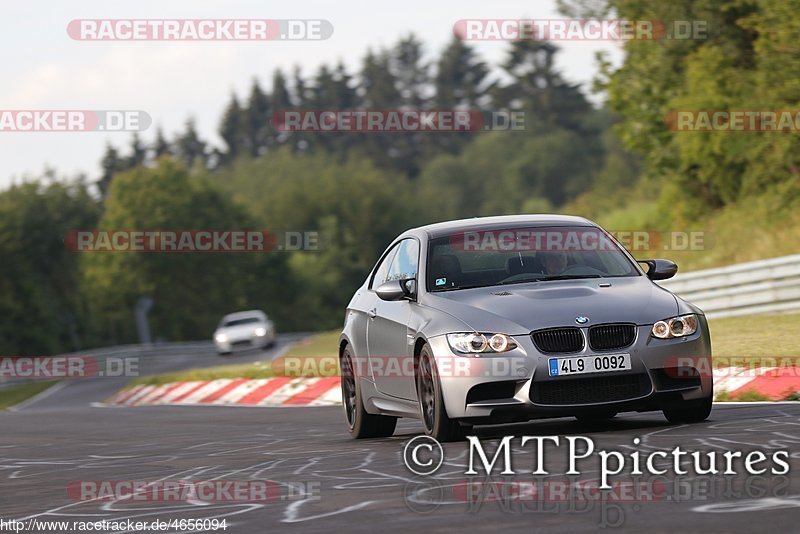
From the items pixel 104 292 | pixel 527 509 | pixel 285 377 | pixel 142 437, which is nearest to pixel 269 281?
pixel 104 292

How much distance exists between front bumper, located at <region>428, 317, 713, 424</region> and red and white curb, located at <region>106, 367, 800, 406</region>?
289 centimetres

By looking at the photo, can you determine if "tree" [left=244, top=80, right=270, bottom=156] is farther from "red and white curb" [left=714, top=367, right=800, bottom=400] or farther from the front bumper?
the front bumper

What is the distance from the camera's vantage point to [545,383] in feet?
33.8

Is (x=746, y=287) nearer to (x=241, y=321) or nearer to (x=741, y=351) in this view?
(x=741, y=351)

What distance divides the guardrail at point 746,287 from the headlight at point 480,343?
1371cm

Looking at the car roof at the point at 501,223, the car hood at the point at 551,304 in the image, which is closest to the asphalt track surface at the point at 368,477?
the car hood at the point at 551,304

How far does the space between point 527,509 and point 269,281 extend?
104465mm

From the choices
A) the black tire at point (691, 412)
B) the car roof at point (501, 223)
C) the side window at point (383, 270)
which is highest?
the car roof at point (501, 223)

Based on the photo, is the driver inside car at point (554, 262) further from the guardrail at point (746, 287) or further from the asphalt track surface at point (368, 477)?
the guardrail at point (746, 287)

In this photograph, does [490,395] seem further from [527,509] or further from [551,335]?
[527,509]

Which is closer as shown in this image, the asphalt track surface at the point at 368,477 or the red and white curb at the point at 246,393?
the asphalt track surface at the point at 368,477

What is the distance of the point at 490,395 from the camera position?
34.1ft

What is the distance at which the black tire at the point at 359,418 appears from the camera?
12.5 meters

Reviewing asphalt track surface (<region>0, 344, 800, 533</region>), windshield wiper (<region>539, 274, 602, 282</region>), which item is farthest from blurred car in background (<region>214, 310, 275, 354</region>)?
windshield wiper (<region>539, 274, 602, 282</region>)
